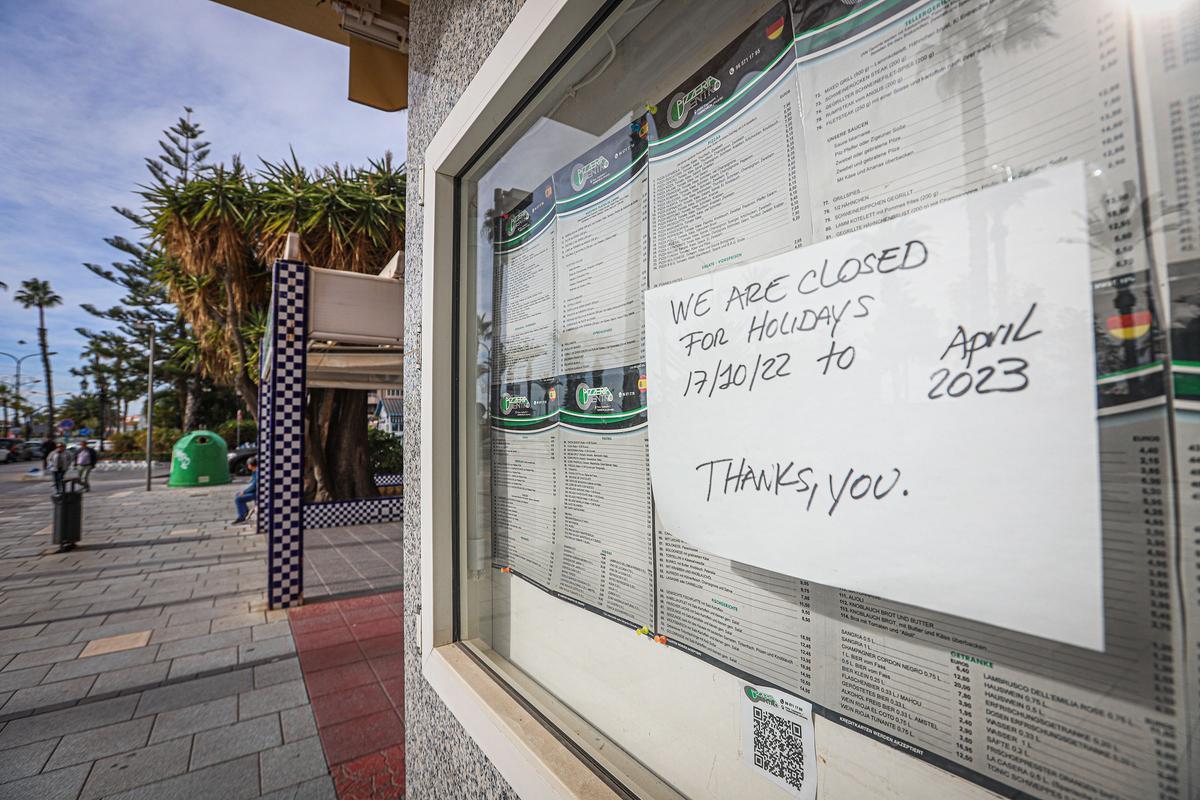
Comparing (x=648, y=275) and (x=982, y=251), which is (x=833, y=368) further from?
(x=648, y=275)

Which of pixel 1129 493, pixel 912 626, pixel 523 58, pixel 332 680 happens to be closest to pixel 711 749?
pixel 912 626

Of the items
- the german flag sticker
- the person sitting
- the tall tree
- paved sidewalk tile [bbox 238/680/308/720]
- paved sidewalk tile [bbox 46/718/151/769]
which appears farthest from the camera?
the tall tree

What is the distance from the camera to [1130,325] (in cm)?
49

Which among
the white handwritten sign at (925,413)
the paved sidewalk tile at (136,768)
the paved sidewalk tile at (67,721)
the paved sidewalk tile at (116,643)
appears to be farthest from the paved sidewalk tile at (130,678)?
the white handwritten sign at (925,413)

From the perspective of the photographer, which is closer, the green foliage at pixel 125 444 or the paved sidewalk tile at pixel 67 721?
the paved sidewalk tile at pixel 67 721

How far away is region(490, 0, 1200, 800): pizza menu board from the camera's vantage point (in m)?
0.49

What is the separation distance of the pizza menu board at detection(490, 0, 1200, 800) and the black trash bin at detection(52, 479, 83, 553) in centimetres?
920

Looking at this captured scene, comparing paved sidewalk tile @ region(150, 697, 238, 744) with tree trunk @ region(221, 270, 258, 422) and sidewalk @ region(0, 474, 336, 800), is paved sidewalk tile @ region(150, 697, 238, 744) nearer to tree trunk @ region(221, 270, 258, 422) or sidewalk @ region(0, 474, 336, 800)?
sidewalk @ region(0, 474, 336, 800)

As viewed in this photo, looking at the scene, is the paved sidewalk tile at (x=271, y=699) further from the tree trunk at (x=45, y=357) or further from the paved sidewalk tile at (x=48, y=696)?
the tree trunk at (x=45, y=357)

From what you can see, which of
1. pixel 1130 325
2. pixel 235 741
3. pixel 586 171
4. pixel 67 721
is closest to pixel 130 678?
pixel 67 721

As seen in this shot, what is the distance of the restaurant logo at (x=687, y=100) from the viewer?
3.14ft

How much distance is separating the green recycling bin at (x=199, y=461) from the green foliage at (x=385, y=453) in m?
4.17

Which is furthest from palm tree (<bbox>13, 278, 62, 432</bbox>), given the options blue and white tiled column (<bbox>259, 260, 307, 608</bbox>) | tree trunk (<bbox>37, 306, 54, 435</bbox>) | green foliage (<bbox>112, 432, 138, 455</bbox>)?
blue and white tiled column (<bbox>259, 260, 307, 608</bbox>)

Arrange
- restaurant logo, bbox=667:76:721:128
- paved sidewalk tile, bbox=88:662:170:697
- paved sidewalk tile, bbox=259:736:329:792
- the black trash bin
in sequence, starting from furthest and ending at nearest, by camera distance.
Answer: the black trash bin → paved sidewalk tile, bbox=88:662:170:697 → paved sidewalk tile, bbox=259:736:329:792 → restaurant logo, bbox=667:76:721:128
